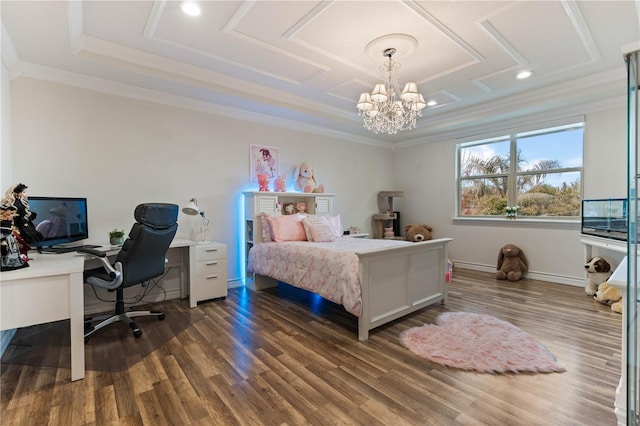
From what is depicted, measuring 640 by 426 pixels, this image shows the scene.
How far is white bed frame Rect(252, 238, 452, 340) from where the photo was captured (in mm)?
2553

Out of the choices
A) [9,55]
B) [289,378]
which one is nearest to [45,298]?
[289,378]

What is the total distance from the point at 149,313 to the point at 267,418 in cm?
193

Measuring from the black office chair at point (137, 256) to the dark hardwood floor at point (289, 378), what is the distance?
18 centimetres

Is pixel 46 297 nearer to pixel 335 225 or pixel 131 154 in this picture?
pixel 131 154

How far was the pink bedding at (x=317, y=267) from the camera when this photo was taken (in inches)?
100

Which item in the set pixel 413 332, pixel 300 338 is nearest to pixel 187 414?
pixel 300 338

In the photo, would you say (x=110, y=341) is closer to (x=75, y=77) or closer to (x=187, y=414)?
(x=187, y=414)

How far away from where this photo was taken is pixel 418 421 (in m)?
1.57

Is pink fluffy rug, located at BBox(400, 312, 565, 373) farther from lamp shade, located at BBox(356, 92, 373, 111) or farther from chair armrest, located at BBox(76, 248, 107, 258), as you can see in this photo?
chair armrest, located at BBox(76, 248, 107, 258)

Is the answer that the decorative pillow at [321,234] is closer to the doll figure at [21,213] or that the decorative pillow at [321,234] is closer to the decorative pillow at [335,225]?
the decorative pillow at [335,225]

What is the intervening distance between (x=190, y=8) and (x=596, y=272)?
5.06 meters

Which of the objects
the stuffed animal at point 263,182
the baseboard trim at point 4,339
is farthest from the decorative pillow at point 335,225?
the baseboard trim at point 4,339

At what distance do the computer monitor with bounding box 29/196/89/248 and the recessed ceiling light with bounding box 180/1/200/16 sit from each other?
1993 millimetres

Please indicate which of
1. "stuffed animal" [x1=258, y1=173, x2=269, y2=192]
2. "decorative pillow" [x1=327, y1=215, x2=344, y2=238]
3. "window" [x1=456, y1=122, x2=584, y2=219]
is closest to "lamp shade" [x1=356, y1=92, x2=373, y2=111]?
"decorative pillow" [x1=327, y1=215, x2=344, y2=238]
